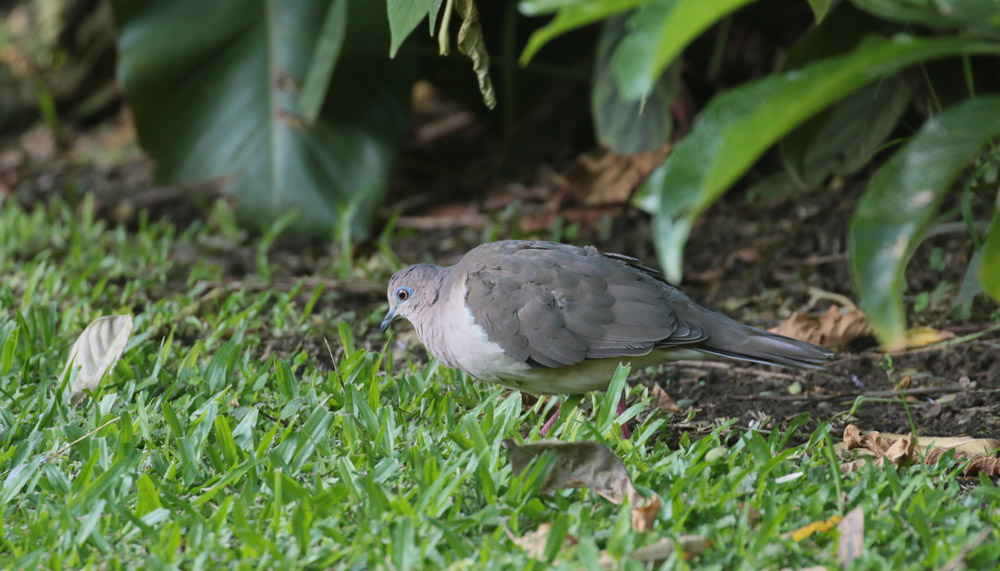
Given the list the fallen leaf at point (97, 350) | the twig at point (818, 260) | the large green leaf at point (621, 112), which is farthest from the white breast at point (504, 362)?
the large green leaf at point (621, 112)

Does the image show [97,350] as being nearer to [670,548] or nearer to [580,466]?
[580,466]

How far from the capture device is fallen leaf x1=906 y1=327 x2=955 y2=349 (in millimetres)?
4207

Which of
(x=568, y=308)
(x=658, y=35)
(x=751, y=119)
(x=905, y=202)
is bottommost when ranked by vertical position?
(x=568, y=308)

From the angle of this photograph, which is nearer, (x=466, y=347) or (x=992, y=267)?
(x=992, y=267)

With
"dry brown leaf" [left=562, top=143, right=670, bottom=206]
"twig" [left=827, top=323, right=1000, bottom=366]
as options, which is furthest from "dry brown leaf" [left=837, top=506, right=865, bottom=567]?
"dry brown leaf" [left=562, top=143, right=670, bottom=206]

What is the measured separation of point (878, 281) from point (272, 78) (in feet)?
15.6

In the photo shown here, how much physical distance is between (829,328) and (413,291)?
1.76 metres

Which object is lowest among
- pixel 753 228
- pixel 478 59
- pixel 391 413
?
pixel 753 228

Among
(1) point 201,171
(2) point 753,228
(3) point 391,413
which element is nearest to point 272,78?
(1) point 201,171

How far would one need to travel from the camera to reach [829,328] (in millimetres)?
4320

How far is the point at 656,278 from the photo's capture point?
3.97 meters

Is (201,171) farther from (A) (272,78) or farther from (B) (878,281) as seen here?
(B) (878,281)

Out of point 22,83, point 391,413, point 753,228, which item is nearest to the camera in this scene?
point 391,413

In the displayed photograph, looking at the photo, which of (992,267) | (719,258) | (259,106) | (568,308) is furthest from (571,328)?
(259,106)
